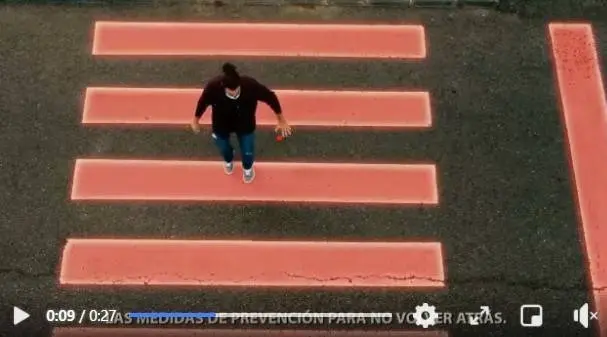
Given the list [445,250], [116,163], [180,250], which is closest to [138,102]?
[116,163]

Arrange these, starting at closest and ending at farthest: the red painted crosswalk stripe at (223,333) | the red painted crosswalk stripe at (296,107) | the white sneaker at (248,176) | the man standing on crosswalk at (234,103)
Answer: the man standing on crosswalk at (234,103)
the red painted crosswalk stripe at (223,333)
the white sneaker at (248,176)
the red painted crosswalk stripe at (296,107)

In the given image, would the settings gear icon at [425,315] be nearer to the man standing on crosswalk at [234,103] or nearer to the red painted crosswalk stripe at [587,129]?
the red painted crosswalk stripe at [587,129]


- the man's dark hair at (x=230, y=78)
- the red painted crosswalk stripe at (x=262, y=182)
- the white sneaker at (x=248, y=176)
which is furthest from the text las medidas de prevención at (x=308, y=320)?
the man's dark hair at (x=230, y=78)

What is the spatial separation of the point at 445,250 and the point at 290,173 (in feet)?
6.09

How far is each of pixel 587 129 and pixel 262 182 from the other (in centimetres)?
372

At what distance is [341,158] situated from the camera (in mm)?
7938

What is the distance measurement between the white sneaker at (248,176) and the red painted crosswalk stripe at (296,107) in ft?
2.26

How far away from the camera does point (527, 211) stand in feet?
25.1

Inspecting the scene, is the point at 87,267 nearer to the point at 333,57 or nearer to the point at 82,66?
the point at 82,66

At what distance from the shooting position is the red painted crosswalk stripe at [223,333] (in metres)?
7.02

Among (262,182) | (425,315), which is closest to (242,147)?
(262,182)
